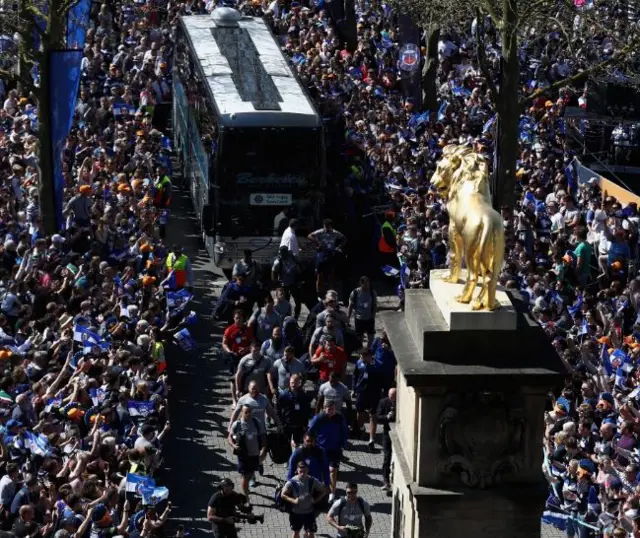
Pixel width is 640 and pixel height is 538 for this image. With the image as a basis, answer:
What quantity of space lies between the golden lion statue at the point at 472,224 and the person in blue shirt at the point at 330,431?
5.91 meters

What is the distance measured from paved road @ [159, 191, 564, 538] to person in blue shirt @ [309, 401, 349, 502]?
0.86 metres

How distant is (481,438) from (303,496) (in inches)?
211

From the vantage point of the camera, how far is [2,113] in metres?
41.7

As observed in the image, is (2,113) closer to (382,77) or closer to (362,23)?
(382,77)

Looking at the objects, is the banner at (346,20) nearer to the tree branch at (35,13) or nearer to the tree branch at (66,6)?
the tree branch at (35,13)

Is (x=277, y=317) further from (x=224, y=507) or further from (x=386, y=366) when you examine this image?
(x=224, y=507)

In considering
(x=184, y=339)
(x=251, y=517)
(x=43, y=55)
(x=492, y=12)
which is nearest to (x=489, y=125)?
(x=492, y=12)

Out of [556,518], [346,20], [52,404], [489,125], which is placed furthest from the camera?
[346,20]

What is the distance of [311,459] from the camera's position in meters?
24.9

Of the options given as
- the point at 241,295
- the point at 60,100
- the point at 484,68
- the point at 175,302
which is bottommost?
the point at 241,295

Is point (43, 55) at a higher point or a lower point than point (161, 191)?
higher

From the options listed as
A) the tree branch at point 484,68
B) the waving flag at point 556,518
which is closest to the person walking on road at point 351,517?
the waving flag at point 556,518

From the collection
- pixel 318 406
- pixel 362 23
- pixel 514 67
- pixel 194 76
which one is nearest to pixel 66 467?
pixel 318 406

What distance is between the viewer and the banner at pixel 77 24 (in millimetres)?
37031
